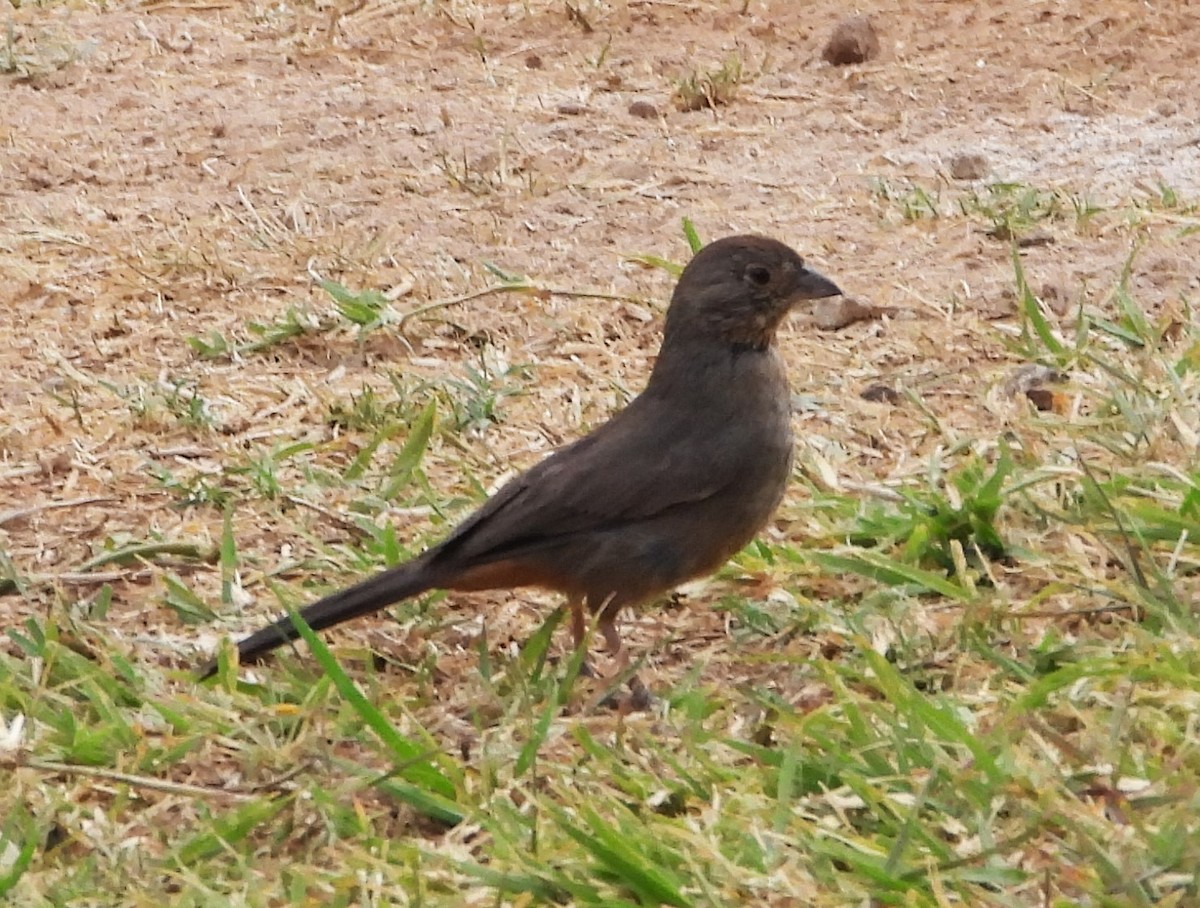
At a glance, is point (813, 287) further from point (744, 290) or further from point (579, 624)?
point (579, 624)

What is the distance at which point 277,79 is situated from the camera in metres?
8.63

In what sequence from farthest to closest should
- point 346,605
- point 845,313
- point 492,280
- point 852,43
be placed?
point 852,43 → point 492,280 → point 845,313 → point 346,605

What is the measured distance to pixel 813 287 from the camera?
15.8ft

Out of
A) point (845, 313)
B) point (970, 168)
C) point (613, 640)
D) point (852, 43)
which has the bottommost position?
point (613, 640)

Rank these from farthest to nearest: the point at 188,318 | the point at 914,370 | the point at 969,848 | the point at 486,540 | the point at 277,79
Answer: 1. the point at 277,79
2. the point at 188,318
3. the point at 914,370
4. the point at 486,540
5. the point at 969,848

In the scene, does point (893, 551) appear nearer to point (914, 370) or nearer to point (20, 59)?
point (914, 370)

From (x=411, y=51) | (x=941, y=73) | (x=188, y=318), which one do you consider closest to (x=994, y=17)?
(x=941, y=73)

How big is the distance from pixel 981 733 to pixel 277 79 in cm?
571

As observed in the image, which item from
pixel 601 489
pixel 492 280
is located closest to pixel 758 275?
pixel 601 489

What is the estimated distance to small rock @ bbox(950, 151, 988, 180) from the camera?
7117mm

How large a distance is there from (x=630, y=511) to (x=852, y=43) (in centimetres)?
425

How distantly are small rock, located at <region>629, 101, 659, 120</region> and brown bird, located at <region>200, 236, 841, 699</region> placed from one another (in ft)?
11.1

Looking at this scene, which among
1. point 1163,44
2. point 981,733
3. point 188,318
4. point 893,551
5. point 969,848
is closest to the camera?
point 969,848

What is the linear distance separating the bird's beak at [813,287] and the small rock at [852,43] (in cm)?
366
